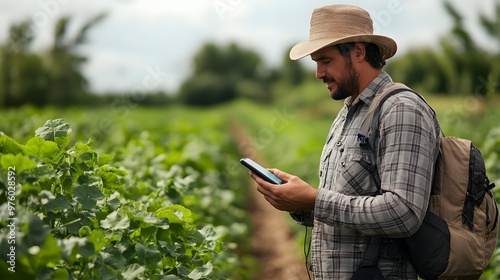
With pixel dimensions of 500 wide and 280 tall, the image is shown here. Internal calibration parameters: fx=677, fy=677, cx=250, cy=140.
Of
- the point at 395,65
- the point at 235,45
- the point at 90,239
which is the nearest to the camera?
the point at 90,239

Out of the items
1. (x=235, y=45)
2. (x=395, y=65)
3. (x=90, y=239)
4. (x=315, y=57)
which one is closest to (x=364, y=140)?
(x=315, y=57)

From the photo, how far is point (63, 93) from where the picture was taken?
36188 mm

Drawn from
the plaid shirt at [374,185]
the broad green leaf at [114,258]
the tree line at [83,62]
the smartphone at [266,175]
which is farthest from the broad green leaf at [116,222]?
the tree line at [83,62]

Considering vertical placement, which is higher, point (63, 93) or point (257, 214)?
point (257, 214)

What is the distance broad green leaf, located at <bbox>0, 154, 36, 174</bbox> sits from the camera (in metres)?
2.26

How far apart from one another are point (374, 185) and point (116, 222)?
103 cm

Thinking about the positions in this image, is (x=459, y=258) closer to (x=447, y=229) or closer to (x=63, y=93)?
(x=447, y=229)

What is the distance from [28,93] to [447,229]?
114 ft

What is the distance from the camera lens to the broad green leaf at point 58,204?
2416 mm

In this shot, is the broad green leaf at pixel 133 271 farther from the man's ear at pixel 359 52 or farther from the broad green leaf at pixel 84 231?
the man's ear at pixel 359 52

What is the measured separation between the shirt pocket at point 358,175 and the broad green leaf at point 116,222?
0.86 metres

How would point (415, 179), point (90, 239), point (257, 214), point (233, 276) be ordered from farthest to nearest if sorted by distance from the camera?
1. point (257, 214)
2. point (233, 276)
3. point (415, 179)
4. point (90, 239)

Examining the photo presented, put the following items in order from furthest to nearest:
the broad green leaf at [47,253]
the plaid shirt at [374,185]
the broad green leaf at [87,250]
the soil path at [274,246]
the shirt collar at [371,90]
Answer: the soil path at [274,246]
the shirt collar at [371,90]
the plaid shirt at [374,185]
the broad green leaf at [87,250]
the broad green leaf at [47,253]

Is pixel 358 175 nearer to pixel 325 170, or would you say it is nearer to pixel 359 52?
pixel 325 170
